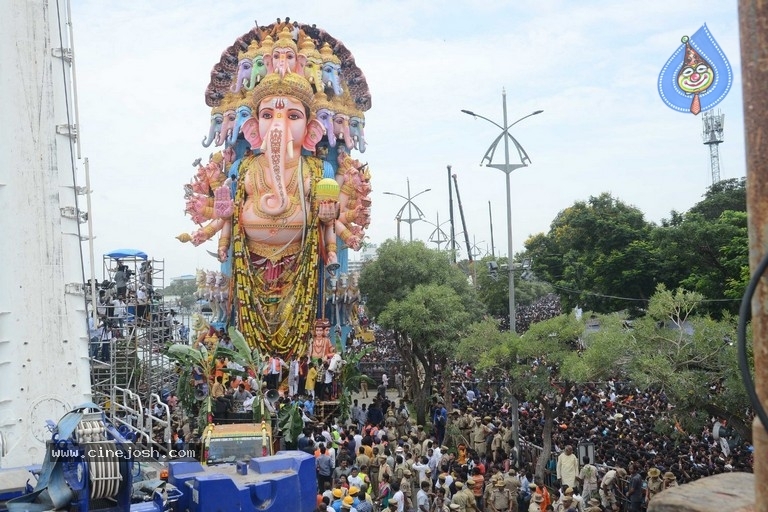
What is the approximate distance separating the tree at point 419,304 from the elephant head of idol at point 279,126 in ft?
18.5

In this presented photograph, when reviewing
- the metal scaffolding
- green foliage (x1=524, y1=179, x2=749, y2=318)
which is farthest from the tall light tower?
the metal scaffolding

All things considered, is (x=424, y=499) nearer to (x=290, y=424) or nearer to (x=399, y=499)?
(x=399, y=499)

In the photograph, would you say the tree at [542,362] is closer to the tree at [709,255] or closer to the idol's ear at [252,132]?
the tree at [709,255]

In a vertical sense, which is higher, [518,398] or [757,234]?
[757,234]

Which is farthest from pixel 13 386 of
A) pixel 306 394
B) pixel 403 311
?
pixel 403 311

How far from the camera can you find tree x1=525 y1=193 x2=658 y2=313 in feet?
117

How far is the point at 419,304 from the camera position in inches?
1022

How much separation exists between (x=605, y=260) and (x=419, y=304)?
1467cm


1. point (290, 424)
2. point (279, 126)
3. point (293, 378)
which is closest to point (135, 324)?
point (290, 424)

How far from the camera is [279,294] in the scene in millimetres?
27359

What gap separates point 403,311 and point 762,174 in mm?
23547

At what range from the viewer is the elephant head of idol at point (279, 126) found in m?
27.2

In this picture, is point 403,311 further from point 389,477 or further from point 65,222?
point 65,222

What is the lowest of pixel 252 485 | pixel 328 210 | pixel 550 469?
pixel 550 469
